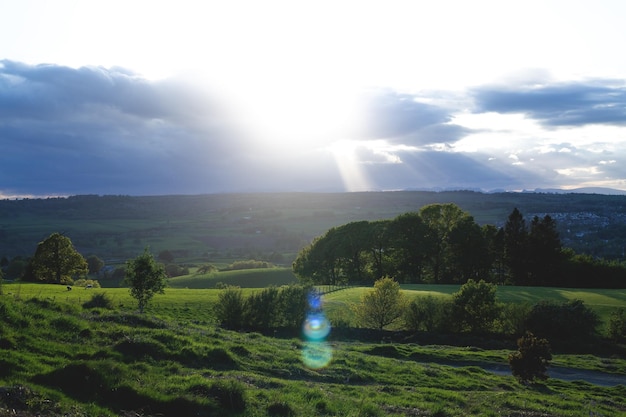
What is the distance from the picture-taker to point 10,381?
1116 cm

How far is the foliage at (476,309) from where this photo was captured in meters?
48.0

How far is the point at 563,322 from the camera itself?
155 feet

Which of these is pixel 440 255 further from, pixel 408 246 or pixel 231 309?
pixel 231 309

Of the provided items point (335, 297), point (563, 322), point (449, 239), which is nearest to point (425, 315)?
point (563, 322)

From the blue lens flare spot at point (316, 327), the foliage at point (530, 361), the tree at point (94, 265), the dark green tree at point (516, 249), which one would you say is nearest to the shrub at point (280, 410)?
the foliage at point (530, 361)

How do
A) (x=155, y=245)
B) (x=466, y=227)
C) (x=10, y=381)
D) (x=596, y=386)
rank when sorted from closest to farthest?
(x=10, y=381) < (x=596, y=386) < (x=466, y=227) < (x=155, y=245)

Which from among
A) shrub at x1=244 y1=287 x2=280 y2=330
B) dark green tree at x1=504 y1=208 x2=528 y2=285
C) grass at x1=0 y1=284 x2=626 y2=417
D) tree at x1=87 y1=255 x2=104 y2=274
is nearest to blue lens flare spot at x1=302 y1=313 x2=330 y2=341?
shrub at x1=244 y1=287 x2=280 y2=330

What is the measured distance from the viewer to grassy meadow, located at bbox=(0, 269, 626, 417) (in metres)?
11.9

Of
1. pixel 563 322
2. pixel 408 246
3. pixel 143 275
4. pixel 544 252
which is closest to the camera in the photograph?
pixel 143 275

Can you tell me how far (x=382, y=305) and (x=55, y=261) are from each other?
54238mm

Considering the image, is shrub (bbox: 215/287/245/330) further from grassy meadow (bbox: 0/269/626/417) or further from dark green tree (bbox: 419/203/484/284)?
dark green tree (bbox: 419/203/484/284)

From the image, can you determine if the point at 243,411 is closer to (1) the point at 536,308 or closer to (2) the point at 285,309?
(2) the point at 285,309

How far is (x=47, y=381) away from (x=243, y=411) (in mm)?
5263

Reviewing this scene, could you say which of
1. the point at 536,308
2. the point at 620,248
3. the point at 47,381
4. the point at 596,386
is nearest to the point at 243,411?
the point at 47,381
